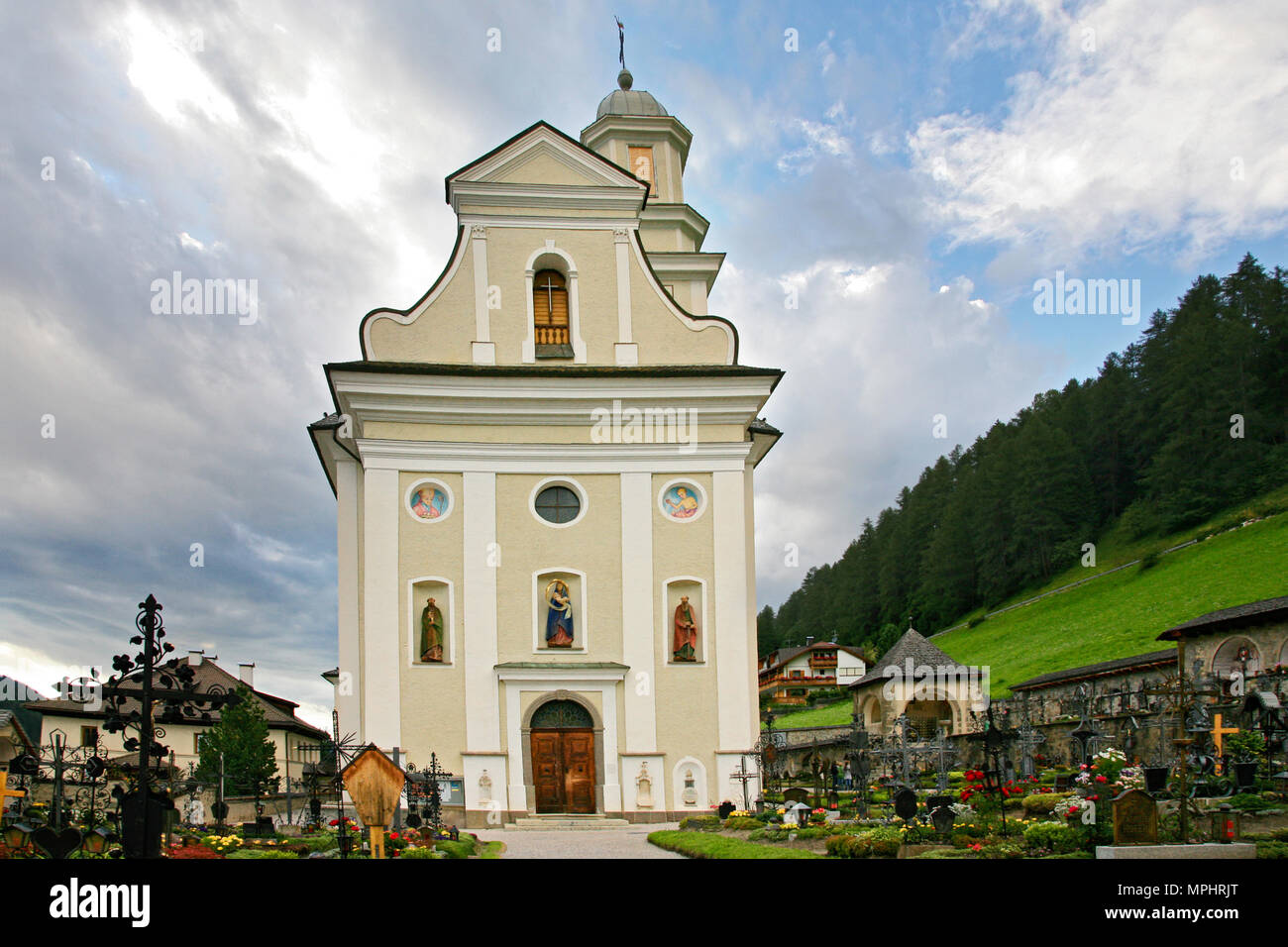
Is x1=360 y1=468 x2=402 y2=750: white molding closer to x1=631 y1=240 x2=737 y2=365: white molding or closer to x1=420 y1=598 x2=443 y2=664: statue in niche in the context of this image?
x1=420 y1=598 x2=443 y2=664: statue in niche

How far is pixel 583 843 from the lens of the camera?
18.2 meters

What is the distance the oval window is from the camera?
24.1 metres

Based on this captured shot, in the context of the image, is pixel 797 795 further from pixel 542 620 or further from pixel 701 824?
pixel 542 620

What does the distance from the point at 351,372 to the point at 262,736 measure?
54.0 ft

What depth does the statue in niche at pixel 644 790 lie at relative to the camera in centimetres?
2234

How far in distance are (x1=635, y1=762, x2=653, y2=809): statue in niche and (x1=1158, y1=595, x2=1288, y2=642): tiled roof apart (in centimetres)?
1061

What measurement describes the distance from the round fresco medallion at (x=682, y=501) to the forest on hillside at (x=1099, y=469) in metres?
43.9

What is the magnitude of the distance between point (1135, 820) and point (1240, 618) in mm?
13406

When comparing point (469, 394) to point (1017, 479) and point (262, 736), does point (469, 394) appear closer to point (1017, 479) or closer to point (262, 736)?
point (262, 736)

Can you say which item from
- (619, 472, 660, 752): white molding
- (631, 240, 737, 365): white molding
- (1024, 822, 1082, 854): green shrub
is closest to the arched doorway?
(619, 472, 660, 752): white molding

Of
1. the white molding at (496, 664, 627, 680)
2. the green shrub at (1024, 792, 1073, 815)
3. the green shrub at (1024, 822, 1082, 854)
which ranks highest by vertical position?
the white molding at (496, 664, 627, 680)

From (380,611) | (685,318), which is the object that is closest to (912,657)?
(685,318)

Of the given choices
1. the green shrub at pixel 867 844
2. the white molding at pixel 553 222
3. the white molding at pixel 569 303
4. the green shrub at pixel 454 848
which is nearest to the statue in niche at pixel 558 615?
the white molding at pixel 569 303

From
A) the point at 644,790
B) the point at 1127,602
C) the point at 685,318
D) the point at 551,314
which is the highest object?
the point at 551,314
